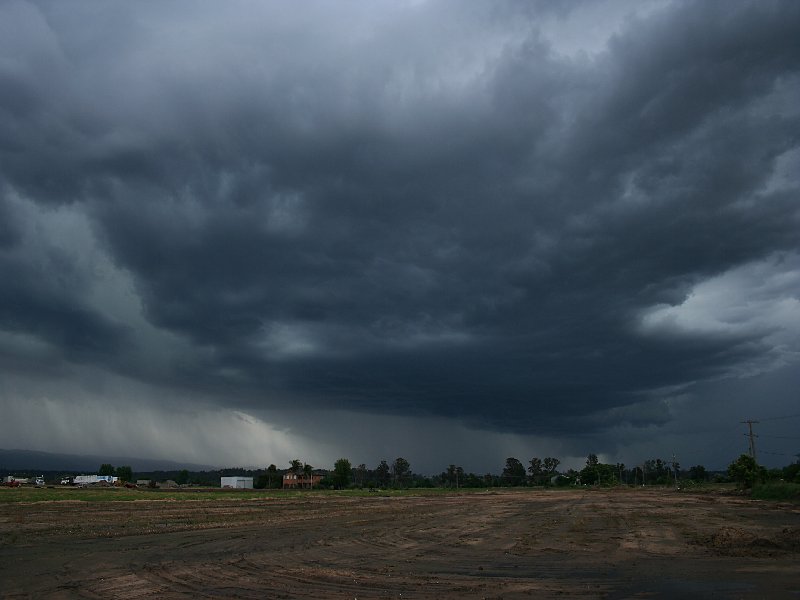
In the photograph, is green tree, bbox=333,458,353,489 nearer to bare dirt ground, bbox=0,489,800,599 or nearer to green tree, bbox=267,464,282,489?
green tree, bbox=267,464,282,489

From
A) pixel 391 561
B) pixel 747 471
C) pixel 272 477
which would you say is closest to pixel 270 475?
pixel 272 477

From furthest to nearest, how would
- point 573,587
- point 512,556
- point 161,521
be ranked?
point 161,521 < point 512,556 < point 573,587

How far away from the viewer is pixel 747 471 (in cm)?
11200

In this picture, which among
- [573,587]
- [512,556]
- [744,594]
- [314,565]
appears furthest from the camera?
[512,556]

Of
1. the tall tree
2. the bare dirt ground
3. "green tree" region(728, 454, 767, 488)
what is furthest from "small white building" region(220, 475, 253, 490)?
the bare dirt ground

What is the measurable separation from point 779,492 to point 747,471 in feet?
101

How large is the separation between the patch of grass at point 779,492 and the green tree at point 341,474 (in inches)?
4602

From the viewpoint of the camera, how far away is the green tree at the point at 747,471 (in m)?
110

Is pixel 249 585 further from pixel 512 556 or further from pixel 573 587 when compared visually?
pixel 512 556

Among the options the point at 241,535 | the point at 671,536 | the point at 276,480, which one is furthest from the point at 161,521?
the point at 276,480

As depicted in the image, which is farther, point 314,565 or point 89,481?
point 89,481

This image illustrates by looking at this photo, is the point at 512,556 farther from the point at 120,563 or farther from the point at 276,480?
the point at 276,480

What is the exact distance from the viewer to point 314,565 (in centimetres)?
2116

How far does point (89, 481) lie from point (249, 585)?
206961 millimetres
